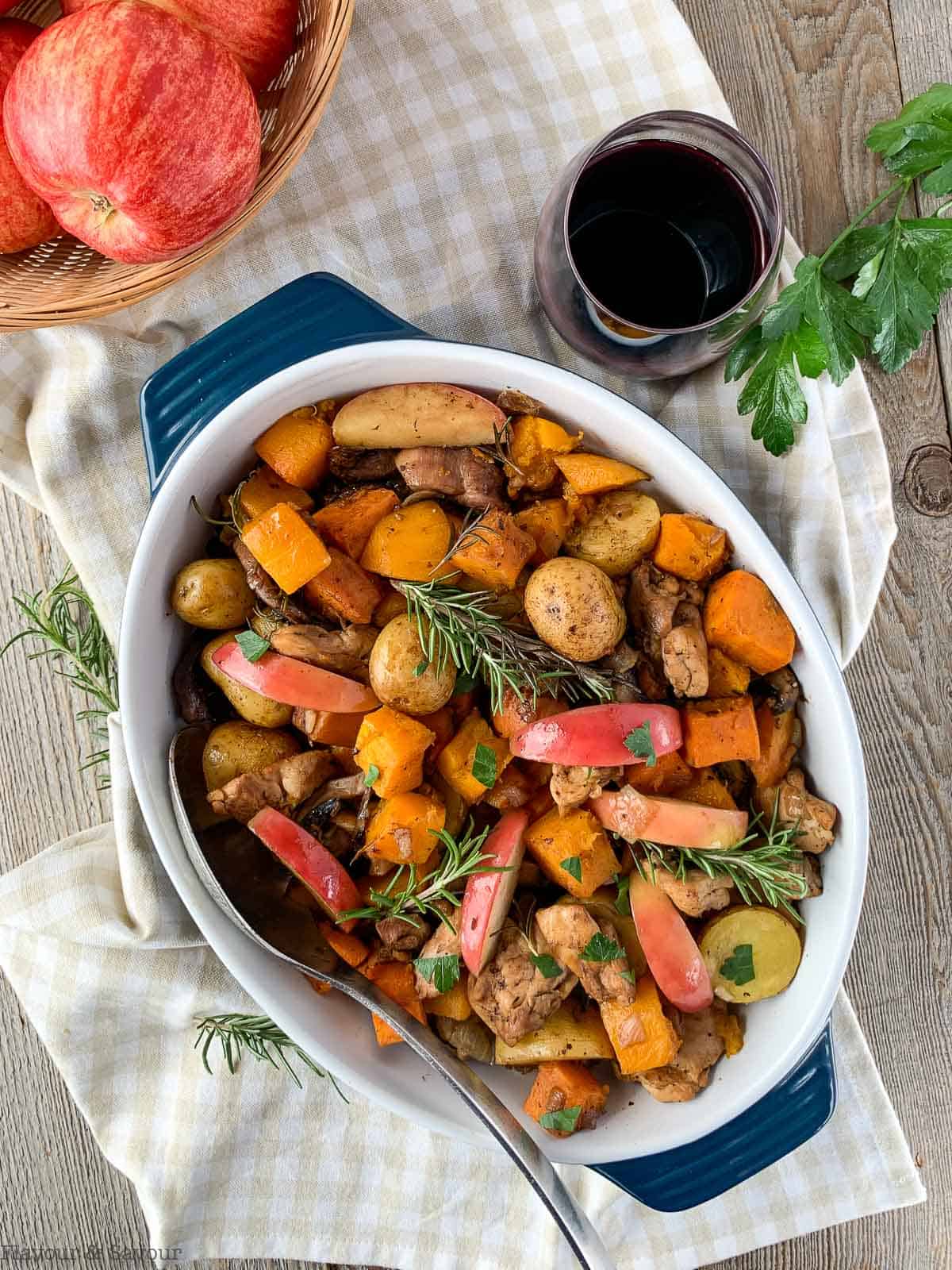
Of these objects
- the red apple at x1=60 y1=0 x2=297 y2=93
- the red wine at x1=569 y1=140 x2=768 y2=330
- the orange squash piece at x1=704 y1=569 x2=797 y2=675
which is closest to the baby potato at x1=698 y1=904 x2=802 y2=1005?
the orange squash piece at x1=704 y1=569 x2=797 y2=675

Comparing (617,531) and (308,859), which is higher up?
(617,531)

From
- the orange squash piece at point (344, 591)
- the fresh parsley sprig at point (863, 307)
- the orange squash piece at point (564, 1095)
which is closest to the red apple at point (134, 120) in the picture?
→ the orange squash piece at point (344, 591)

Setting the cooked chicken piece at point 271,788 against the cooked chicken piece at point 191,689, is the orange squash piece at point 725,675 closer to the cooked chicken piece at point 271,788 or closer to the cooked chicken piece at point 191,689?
the cooked chicken piece at point 271,788

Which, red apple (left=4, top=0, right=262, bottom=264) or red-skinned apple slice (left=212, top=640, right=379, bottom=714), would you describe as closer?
red apple (left=4, top=0, right=262, bottom=264)

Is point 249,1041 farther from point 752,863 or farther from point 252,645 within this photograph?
point 752,863

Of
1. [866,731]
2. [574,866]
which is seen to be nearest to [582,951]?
[574,866]

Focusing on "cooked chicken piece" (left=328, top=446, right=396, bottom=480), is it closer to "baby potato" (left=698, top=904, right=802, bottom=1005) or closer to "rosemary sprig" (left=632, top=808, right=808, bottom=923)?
"rosemary sprig" (left=632, top=808, right=808, bottom=923)
